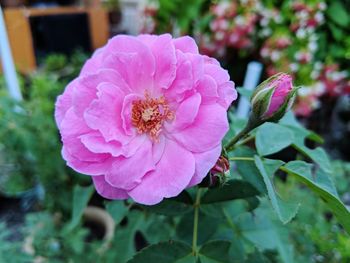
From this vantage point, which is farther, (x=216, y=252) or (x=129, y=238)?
(x=129, y=238)

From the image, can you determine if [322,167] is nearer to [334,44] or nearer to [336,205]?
[336,205]

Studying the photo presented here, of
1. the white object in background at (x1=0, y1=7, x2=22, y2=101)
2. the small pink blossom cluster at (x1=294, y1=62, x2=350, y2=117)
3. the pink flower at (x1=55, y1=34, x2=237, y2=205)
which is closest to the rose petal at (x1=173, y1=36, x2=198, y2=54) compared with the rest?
the pink flower at (x1=55, y1=34, x2=237, y2=205)

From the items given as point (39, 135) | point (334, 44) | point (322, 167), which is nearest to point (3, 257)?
point (39, 135)

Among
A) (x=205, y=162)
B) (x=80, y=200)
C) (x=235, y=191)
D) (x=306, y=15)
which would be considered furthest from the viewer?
(x=306, y=15)

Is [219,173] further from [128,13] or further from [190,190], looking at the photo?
[128,13]

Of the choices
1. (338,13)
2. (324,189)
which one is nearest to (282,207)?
(324,189)

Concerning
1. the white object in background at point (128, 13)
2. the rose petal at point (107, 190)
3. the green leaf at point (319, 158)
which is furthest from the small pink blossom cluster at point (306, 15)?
the white object in background at point (128, 13)

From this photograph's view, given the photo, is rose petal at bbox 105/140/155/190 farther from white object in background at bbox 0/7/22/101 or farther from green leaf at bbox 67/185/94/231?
white object in background at bbox 0/7/22/101

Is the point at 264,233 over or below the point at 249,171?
below
